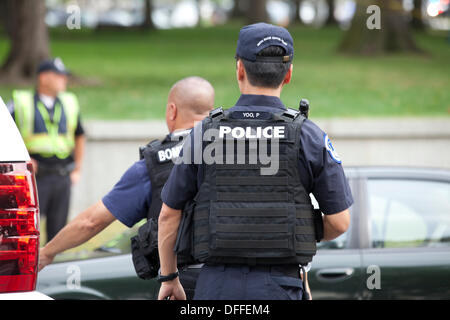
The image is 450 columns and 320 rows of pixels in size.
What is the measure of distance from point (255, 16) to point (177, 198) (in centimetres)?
2183

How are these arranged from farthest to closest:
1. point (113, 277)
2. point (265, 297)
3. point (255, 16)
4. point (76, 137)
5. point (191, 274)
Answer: point (255, 16) → point (76, 137) → point (113, 277) → point (191, 274) → point (265, 297)

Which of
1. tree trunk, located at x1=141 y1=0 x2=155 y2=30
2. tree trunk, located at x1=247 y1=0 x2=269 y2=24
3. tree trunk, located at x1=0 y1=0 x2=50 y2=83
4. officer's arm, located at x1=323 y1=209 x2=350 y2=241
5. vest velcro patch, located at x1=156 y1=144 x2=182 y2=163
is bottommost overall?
officer's arm, located at x1=323 y1=209 x2=350 y2=241

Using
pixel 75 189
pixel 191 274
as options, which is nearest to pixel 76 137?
pixel 75 189

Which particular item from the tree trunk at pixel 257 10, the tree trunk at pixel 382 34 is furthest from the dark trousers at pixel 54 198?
the tree trunk at pixel 257 10

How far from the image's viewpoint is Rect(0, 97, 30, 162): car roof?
310 centimetres

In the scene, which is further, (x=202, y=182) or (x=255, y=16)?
(x=255, y=16)

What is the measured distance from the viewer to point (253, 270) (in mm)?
3172

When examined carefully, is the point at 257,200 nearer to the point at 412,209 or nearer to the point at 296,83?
the point at 412,209

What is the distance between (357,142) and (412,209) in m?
5.54

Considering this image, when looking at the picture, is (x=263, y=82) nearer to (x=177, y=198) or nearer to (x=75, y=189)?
(x=177, y=198)

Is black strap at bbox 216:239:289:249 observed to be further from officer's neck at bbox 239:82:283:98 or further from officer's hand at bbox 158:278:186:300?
officer's neck at bbox 239:82:283:98

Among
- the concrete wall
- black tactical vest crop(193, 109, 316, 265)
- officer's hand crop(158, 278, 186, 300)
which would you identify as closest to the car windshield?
officer's hand crop(158, 278, 186, 300)

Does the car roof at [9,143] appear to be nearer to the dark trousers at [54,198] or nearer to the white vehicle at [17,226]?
the white vehicle at [17,226]

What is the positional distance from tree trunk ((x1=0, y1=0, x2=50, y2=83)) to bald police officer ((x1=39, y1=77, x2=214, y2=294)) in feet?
37.9
